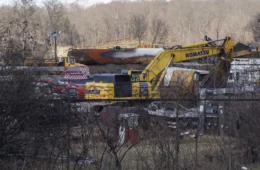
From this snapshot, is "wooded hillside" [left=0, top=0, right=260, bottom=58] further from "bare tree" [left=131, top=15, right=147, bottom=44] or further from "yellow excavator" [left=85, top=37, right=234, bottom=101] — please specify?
"yellow excavator" [left=85, top=37, right=234, bottom=101]

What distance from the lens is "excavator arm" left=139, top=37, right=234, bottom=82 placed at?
21.6 meters

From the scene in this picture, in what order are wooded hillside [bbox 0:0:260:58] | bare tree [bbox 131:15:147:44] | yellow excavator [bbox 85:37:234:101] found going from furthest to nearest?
1. bare tree [bbox 131:15:147:44]
2. wooded hillside [bbox 0:0:260:58]
3. yellow excavator [bbox 85:37:234:101]

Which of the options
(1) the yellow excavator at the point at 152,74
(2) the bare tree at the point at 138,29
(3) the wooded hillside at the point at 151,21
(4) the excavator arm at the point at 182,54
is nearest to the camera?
(1) the yellow excavator at the point at 152,74

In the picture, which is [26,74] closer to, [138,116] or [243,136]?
[138,116]

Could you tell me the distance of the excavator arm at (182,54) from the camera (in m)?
21.6

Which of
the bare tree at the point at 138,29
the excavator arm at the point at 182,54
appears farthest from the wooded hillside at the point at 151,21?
the excavator arm at the point at 182,54

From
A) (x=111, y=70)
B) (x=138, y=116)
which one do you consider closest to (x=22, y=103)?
(x=138, y=116)

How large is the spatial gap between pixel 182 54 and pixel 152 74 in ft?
6.47

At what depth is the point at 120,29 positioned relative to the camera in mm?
109562

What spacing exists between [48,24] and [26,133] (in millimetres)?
73599

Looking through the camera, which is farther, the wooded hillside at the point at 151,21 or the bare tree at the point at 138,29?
the bare tree at the point at 138,29

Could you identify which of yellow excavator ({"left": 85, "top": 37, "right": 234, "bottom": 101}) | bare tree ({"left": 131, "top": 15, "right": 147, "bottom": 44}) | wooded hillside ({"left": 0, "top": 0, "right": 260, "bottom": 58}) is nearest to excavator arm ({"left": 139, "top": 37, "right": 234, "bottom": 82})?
yellow excavator ({"left": 85, "top": 37, "right": 234, "bottom": 101})

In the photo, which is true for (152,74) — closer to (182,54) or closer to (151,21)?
(182,54)

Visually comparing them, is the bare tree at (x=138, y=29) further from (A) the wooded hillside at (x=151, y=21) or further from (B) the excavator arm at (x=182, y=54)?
(B) the excavator arm at (x=182, y=54)
